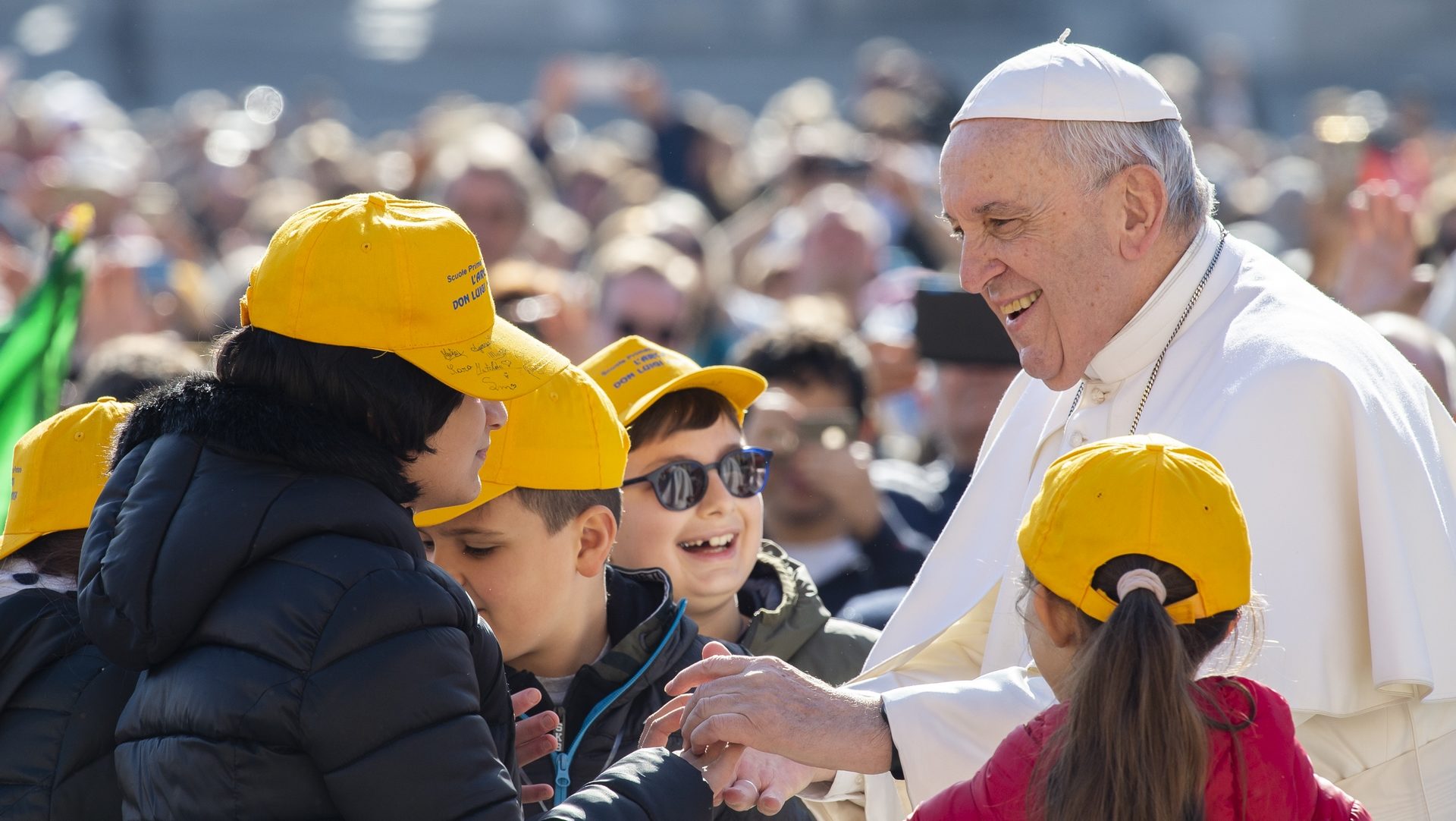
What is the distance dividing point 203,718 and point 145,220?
8.91 m

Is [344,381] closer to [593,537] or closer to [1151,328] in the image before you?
[593,537]

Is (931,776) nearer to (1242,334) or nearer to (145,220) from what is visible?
(1242,334)

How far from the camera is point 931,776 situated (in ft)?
9.18

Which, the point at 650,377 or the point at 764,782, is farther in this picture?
the point at 650,377

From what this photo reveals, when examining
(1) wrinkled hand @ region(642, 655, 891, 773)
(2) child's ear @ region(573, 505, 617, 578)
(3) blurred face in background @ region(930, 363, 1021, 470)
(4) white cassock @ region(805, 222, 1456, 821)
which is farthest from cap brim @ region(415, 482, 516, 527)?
(3) blurred face in background @ region(930, 363, 1021, 470)

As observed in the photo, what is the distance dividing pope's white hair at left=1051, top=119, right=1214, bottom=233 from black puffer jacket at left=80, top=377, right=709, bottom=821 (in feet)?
5.11

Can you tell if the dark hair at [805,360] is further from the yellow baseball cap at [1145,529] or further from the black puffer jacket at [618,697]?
the yellow baseball cap at [1145,529]

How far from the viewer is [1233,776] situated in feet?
7.25

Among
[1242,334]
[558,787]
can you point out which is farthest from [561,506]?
[1242,334]

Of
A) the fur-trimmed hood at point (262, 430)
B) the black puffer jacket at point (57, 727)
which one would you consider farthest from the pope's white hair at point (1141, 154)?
the black puffer jacket at point (57, 727)

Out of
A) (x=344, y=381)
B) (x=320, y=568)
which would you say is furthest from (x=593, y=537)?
(x=320, y=568)

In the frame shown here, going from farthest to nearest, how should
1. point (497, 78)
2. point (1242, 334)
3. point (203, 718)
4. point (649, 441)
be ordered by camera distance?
1. point (497, 78)
2. point (649, 441)
3. point (1242, 334)
4. point (203, 718)

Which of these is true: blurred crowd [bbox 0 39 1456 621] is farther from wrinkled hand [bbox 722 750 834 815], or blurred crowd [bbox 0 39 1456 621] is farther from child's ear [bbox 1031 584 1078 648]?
child's ear [bbox 1031 584 1078 648]

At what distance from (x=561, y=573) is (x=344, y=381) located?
0.87 metres
